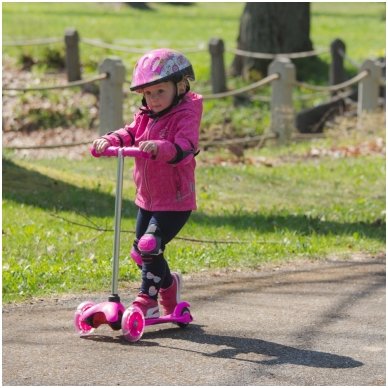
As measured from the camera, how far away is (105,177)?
11297mm

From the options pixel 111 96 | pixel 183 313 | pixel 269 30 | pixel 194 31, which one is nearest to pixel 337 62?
pixel 269 30

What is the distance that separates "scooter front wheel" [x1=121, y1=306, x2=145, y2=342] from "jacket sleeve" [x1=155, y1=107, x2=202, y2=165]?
2.71ft

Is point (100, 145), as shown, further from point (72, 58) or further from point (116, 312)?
point (72, 58)

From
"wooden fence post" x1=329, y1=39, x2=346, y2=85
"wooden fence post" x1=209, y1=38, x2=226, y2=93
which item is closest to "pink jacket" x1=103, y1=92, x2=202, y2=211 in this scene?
"wooden fence post" x1=209, y1=38, x2=226, y2=93

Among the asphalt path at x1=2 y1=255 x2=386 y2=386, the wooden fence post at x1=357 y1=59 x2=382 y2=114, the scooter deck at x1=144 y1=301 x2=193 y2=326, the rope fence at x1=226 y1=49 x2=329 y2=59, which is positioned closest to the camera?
the asphalt path at x1=2 y1=255 x2=386 y2=386

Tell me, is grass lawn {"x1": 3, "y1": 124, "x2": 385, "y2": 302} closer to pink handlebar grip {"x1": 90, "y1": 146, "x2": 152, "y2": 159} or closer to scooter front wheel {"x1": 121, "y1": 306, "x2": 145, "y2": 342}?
scooter front wheel {"x1": 121, "y1": 306, "x2": 145, "y2": 342}

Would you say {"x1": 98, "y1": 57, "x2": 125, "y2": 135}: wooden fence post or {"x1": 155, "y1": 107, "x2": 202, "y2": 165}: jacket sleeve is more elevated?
{"x1": 98, "y1": 57, "x2": 125, "y2": 135}: wooden fence post

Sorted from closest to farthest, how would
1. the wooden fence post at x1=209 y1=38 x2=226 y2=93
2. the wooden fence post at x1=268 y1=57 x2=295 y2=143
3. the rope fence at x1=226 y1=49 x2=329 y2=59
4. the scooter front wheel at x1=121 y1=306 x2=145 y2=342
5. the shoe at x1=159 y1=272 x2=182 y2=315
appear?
the scooter front wheel at x1=121 y1=306 x2=145 y2=342 < the shoe at x1=159 y1=272 x2=182 y2=315 < the wooden fence post at x1=268 y1=57 x2=295 y2=143 < the wooden fence post at x1=209 y1=38 x2=226 y2=93 < the rope fence at x1=226 y1=49 x2=329 y2=59

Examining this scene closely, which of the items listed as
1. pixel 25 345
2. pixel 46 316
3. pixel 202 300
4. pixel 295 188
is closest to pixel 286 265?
pixel 202 300

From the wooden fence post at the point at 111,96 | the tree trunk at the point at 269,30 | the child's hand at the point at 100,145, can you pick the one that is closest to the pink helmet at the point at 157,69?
the child's hand at the point at 100,145

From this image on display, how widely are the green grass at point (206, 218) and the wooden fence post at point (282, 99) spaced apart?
219cm

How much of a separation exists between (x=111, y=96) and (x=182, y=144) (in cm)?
755

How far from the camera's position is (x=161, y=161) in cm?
558

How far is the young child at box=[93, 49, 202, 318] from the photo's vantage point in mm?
5648
